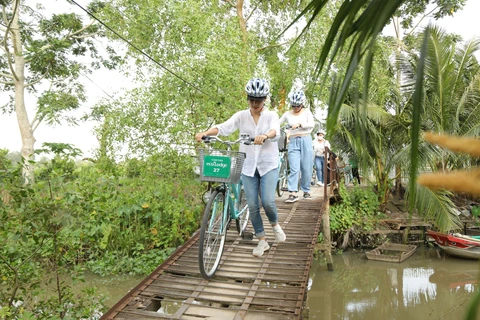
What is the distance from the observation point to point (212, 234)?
3.77m

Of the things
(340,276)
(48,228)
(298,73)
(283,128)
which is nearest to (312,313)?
(340,276)

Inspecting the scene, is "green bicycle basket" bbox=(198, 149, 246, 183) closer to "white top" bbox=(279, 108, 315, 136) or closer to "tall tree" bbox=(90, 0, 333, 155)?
"white top" bbox=(279, 108, 315, 136)

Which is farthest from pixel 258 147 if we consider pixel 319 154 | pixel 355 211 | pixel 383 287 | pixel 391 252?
pixel 391 252

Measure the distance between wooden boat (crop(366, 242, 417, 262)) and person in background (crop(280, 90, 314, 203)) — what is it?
4513 millimetres

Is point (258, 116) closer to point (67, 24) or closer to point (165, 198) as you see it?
point (165, 198)

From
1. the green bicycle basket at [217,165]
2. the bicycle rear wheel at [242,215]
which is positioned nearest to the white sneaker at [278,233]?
the bicycle rear wheel at [242,215]

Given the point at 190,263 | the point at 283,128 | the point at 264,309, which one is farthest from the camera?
the point at 283,128

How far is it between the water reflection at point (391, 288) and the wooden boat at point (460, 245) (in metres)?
0.21

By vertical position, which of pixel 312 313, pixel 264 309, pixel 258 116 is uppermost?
pixel 258 116

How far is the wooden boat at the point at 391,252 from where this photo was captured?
32.0 ft

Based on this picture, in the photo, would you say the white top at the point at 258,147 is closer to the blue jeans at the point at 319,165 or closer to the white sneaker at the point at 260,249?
the white sneaker at the point at 260,249

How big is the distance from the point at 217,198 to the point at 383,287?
605 centimetres

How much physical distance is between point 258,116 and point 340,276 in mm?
6397

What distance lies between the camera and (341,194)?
1116 centimetres
